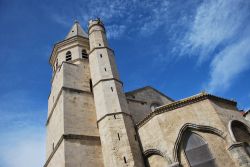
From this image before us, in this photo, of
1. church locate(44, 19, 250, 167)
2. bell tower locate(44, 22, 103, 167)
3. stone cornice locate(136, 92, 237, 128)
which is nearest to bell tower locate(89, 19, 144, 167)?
church locate(44, 19, 250, 167)

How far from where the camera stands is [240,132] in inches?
411

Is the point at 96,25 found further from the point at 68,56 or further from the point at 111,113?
the point at 111,113

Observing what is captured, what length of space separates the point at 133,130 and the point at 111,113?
128 cm

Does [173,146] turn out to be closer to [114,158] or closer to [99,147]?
[114,158]

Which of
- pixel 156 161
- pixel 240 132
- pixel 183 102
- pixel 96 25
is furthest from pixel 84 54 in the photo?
pixel 240 132

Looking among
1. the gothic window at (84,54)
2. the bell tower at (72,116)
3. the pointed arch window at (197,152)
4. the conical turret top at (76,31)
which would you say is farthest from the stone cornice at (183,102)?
the conical turret top at (76,31)

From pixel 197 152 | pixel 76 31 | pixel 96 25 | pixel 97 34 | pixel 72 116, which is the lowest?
pixel 197 152

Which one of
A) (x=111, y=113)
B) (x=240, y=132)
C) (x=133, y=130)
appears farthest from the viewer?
(x=111, y=113)

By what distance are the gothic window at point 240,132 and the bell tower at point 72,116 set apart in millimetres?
5768

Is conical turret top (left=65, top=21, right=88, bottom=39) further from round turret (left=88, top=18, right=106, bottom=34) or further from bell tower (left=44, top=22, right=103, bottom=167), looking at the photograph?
round turret (left=88, top=18, right=106, bottom=34)

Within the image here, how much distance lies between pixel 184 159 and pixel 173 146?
0.62 metres

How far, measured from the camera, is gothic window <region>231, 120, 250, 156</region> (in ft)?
33.1

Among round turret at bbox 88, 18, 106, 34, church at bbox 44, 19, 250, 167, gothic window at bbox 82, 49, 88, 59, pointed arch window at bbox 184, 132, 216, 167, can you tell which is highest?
round turret at bbox 88, 18, 106, 34

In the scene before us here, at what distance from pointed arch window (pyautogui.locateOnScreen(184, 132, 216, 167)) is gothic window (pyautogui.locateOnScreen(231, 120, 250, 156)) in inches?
50.0
